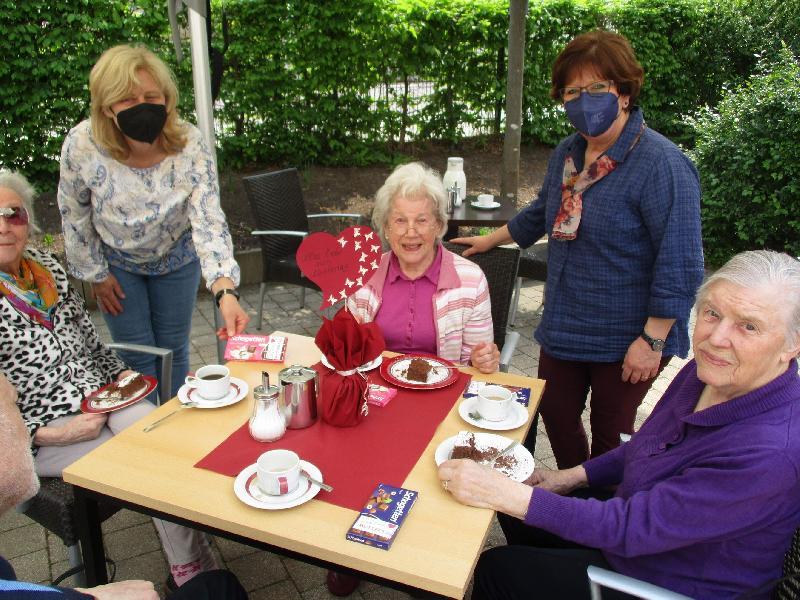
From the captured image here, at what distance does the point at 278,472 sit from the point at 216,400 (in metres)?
0.59

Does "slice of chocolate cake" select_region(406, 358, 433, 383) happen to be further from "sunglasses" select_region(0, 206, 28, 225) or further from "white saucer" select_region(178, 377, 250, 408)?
"sunglasses" select_region(0, 206, 28, 225)

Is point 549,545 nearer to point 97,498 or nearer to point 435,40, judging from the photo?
point 97,498

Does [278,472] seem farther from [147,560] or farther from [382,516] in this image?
[147,560]

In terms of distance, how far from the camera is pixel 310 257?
6.45 ft

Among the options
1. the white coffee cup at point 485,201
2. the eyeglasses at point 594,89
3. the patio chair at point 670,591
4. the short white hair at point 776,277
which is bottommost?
the patio chair at point 670,591

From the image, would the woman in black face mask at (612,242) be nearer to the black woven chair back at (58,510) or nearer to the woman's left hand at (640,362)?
the woman's left hand at (640,362)

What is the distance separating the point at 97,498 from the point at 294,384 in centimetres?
61

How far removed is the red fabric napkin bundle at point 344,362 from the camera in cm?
200

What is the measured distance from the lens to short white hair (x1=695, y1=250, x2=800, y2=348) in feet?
5.17

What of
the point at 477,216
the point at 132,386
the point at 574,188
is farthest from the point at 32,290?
the point at 477,216

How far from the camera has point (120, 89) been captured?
2600 mm

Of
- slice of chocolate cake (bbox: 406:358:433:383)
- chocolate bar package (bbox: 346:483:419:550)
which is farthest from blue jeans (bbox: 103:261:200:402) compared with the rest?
chocolate bar package (bbox: 346:483:419:550)

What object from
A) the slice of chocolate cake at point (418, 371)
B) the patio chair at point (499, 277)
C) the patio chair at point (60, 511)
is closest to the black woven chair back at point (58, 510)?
the patio chair at point (60, 511)

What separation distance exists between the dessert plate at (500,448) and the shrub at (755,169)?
17.0 feet
